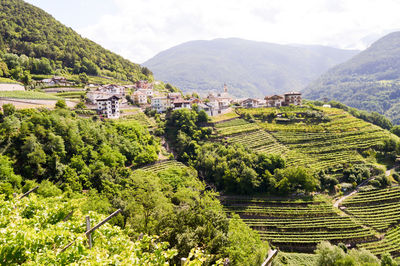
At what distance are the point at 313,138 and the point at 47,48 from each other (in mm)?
93984

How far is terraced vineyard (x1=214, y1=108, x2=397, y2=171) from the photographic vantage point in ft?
155

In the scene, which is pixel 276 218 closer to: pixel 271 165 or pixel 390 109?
pixel 271 165

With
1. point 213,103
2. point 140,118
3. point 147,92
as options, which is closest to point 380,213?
point 213,103

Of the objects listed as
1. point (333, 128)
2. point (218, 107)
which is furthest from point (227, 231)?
Result: point (218, 107)

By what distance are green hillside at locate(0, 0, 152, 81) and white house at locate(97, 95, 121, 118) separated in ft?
88.9

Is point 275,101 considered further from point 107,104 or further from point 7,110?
point 7,110

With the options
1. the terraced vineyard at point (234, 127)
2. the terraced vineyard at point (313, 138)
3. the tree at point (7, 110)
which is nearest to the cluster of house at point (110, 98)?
the tree at point (7, 110)

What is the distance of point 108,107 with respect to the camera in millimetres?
56469

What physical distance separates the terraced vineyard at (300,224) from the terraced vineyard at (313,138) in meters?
10.8

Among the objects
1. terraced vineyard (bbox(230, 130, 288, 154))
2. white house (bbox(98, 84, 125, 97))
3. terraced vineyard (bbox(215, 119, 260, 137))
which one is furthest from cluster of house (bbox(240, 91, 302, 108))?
white house (bbox(98, 84, 125, 97))

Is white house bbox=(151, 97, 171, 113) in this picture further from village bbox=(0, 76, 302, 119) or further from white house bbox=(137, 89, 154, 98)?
white house bbox=(137, 89, 154, 98)

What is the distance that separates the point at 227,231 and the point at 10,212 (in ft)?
61.1

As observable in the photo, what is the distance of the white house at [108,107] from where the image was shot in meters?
56.7

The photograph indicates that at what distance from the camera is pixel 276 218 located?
3566 centimetres
